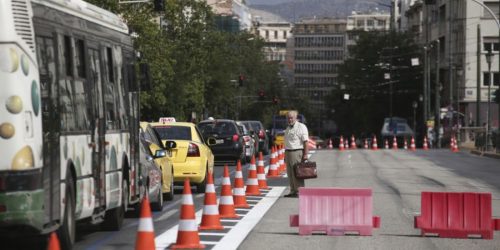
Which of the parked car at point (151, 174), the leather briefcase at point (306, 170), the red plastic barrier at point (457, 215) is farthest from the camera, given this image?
the leather briefcase at point (306, 170)

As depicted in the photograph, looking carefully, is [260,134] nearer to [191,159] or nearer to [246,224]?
[191,159]

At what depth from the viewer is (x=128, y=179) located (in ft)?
61.5

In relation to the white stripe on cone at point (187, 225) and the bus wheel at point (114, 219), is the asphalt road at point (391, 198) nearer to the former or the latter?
the white stripe on cone at point (187, 225)

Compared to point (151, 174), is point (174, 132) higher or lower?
higher

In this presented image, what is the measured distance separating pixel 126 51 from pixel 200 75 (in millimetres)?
71330

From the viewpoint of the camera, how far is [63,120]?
14.3 meters

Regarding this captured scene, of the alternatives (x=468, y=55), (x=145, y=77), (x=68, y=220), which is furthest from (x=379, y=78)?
(x=68, y=220)

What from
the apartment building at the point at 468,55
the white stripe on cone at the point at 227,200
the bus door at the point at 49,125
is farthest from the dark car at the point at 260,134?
the bus door at the point at 49,125

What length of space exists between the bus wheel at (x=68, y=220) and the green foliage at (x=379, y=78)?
119 m

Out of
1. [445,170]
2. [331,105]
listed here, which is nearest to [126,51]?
[445,170]

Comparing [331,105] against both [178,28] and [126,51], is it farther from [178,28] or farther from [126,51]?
[126,51]

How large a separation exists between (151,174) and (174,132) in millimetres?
6980

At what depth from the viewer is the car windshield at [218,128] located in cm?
4625

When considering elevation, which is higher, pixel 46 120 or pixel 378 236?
pixel 46 120
